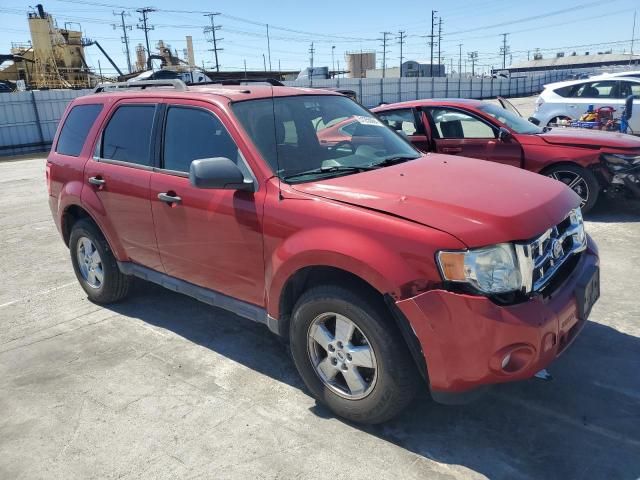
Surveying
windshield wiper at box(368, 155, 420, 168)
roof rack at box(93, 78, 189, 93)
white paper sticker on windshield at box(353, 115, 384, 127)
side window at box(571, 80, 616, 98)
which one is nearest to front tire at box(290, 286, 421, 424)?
windshield wiper at box(368, 155, 420, 168)

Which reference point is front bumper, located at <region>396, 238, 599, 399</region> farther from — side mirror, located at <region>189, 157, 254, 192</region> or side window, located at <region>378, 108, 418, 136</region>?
side window, located at <region>378, 108, 418, 136</region>

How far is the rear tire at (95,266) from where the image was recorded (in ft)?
15.6

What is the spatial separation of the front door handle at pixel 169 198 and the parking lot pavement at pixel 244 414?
1.16 meters

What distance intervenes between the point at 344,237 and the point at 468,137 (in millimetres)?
5363

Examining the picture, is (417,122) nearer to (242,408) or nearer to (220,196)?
Result: (220,196)

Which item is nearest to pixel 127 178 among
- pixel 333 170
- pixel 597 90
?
pixel 333 170

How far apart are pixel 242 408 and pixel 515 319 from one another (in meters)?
1.74

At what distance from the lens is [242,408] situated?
3.30m

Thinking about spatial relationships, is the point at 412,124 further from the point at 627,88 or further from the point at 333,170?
the point at 627,88

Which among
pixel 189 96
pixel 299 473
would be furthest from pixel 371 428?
pixel 189 96

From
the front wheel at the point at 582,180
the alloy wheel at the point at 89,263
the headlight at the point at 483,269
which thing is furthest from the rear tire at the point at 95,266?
the front wheel at the point at 582,180

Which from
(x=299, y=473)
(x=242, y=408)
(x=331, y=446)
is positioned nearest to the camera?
(x=299, y=473)

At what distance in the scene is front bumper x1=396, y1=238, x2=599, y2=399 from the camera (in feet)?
8.16

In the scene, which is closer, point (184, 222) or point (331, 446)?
point (331, 446)
